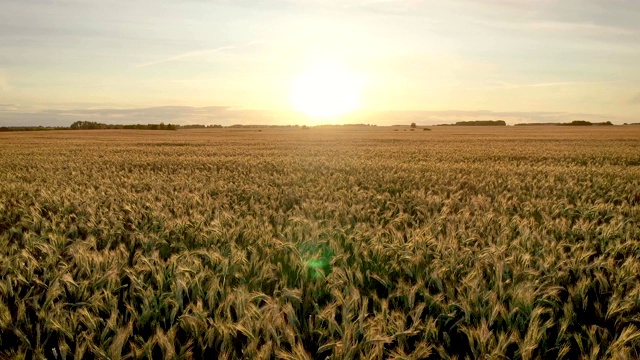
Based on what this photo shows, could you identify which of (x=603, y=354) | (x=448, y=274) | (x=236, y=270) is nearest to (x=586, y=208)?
(x=448, y=274)

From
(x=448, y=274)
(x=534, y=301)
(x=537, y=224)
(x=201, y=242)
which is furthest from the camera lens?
(x=537, y=224)

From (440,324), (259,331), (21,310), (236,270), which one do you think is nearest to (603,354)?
(440,324)

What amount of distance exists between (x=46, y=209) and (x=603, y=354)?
6.35 metres

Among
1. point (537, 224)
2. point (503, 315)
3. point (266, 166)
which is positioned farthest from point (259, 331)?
point (266, 166)

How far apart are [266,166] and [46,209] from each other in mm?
7261

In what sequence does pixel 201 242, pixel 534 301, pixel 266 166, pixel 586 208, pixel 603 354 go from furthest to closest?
1. pixel 266 166
2. pixel 586 208
3. pixel 201 242
4. pixel 534 301
5. pixel 603 354

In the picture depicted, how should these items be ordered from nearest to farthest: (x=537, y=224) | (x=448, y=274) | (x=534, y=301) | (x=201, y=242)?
(x=534, y=301)
(x=448, y=274)
(x=201, y=242)
(x=537, y=224)

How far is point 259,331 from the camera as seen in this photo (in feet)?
6.75

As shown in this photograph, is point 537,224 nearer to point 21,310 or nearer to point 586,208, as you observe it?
point 586,208

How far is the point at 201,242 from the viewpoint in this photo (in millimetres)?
3922

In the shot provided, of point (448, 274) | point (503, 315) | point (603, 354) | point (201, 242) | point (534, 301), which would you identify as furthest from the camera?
point (201, 242)

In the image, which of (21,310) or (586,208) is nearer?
(21,310)

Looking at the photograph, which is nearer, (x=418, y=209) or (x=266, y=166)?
(x=418, y=209)

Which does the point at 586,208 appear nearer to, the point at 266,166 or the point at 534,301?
the point at 534,301
